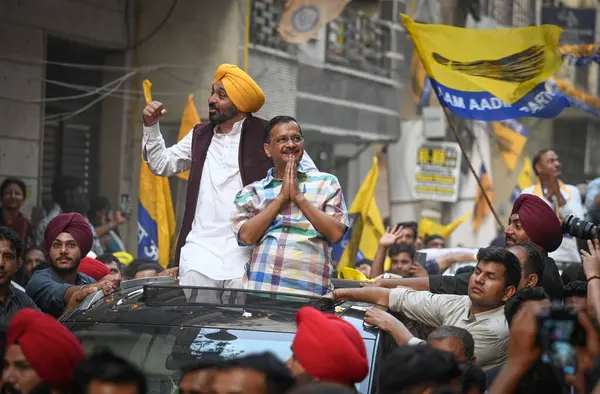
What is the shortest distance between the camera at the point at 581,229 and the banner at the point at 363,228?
4.28 meters

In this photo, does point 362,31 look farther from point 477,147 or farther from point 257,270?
point 257,270

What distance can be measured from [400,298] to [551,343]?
169 cm

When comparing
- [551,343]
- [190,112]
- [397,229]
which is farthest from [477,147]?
[551,343]

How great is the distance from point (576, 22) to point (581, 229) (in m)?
19.5

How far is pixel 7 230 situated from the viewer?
6.48 metres

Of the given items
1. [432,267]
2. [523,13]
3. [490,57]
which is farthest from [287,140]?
[523,13]

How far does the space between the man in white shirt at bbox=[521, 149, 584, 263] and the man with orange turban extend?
13.2 ft

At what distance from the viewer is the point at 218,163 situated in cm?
677

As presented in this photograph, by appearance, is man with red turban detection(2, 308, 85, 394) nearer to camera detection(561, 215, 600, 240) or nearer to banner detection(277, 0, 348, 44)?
camera detection(561, 215, 600, 240)

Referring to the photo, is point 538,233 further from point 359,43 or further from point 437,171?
point 437,171

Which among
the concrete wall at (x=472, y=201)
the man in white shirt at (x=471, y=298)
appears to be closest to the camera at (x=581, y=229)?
the man in white shirt at (x=471, y=298)

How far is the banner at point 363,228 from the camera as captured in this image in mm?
11516

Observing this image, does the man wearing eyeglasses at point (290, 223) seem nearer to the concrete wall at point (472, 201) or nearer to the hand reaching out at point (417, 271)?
the hand reaching out at point (417, 271)

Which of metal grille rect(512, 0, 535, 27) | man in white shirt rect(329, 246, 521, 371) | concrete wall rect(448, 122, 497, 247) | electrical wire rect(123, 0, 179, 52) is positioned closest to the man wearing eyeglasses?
man in white shirt rect(329, 246, 521, 371)
